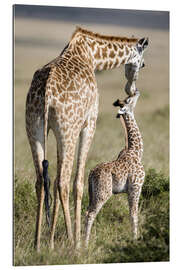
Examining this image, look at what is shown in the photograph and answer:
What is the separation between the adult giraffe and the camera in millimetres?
5617

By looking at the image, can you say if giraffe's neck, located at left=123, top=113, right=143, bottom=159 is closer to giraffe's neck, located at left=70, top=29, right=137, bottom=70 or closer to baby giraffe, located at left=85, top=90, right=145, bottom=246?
baby giraffe, located at left=85, top=90, right=145, bottom=246

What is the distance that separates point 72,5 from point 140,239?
2439 millimetres

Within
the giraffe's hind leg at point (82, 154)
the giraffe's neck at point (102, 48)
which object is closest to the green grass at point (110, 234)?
the giraffe's hind leg at point (82, 154)

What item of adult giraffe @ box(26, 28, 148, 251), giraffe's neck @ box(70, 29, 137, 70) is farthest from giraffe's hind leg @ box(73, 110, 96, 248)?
giraffe's neck @ box(70, 29, 137, 70)

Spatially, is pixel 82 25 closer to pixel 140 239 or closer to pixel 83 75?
pixel 83 75

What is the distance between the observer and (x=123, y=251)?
5977 mm

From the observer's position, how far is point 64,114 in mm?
5625

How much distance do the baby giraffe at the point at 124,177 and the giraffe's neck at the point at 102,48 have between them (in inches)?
16.2

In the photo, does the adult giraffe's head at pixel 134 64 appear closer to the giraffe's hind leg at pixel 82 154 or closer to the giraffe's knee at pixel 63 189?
the giraffe's hind leg at pixel 82 154

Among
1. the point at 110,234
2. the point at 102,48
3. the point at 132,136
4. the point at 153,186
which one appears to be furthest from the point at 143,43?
the point at 110,234

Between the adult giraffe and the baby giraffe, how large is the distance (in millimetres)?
136

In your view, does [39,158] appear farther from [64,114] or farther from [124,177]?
[124,177]

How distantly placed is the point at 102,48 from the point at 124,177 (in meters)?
1.33
